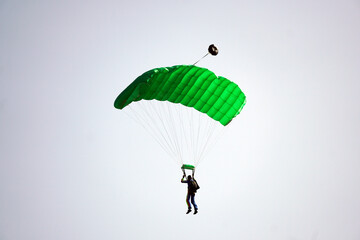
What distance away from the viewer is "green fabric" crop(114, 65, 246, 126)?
2158 centimetres

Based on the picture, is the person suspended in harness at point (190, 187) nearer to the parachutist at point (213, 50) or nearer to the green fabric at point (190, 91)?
the green fabric at point (190, 91)

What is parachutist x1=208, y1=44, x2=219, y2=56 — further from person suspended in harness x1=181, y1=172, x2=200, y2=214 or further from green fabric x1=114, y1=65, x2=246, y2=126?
person suspended in harness x1=181, y1=172, x2=200, y2=214

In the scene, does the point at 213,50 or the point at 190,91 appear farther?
the point at 190,91

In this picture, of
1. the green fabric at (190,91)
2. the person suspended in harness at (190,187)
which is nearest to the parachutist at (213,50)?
the green fabric at (190,91)

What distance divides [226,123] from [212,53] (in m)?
3.42

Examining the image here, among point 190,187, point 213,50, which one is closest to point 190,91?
point 213,50

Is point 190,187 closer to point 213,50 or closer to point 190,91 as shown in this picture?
point 190,91

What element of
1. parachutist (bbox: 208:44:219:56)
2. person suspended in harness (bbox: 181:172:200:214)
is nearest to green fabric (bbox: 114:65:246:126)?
parachutist (bbox: 208:44:219:56)

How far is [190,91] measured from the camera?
22156 mm

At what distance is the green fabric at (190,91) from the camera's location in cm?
2158

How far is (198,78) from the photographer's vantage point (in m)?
22.1

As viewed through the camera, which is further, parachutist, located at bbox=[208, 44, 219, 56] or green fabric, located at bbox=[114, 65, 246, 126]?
green fabric, located at bbox=[114, 65, 246, 126]

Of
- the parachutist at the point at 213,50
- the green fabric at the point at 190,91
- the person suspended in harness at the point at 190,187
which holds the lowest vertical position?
the person suspended in harness at the point at 190,187
